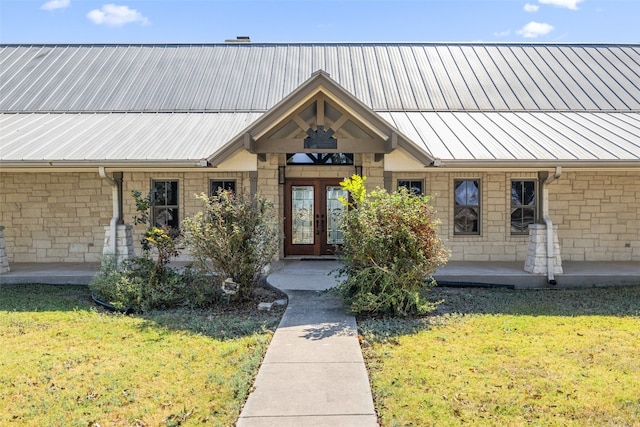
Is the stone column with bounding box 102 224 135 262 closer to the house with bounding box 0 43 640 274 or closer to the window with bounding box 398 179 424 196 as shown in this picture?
the house with bounding box 0 43 640 274

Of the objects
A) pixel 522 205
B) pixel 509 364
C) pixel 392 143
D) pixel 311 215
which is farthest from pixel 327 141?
pixel 509 364

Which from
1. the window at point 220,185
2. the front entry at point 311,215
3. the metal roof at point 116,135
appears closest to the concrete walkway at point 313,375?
the front entry at point 311,215

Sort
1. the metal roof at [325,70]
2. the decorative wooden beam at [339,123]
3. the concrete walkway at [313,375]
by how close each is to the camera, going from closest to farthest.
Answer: the concrete walkway at [313,375]
the decorative wooden beam at [339,123]
the metal roof at [325,70]

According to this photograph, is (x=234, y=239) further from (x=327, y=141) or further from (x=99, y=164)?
(x=99, y=164)

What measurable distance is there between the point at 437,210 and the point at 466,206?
2.57 feet

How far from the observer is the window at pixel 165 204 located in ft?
40.0

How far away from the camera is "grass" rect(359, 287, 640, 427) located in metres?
4.38

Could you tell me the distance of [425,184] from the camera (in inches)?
474

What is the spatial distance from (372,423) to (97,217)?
10199 millimetres

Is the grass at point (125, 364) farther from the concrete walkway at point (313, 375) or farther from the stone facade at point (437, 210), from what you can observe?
the stone facade at point (437, 210)

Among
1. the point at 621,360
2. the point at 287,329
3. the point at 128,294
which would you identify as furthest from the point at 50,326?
the point at 621,360

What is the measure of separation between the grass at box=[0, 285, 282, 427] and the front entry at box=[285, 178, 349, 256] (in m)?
4.87

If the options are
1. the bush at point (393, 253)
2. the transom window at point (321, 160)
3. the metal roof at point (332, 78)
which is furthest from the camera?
the transom window at point (321, 160)

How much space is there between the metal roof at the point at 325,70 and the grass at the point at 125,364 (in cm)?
807
